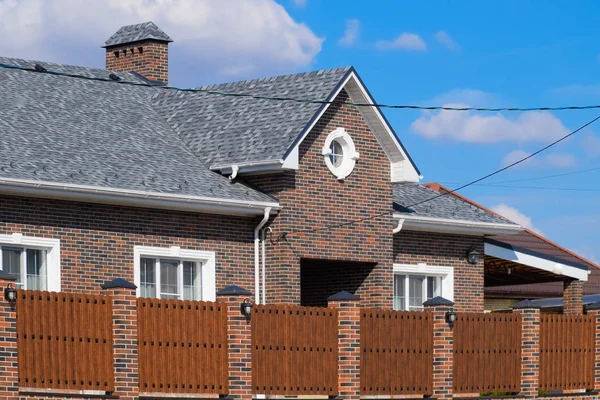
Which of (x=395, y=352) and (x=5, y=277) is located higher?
(x=5, y=277)

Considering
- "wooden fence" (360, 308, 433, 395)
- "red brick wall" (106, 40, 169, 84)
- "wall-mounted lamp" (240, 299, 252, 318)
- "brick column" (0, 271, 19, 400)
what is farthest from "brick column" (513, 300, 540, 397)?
"red brick wall" (106, 40, 169, 84)

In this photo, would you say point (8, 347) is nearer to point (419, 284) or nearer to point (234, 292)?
point (234, 292)

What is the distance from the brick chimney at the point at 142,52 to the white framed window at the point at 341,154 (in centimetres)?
627

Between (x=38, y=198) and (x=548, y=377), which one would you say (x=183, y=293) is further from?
(x=548, y=377)

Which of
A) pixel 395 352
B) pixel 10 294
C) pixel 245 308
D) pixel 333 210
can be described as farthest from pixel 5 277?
pixel 333 210

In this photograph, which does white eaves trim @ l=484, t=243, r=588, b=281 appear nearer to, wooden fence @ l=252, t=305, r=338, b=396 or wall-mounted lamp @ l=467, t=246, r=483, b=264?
wall-mounted lamp @ l=467, t=246, r=483, b=264

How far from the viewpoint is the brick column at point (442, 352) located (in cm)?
2203

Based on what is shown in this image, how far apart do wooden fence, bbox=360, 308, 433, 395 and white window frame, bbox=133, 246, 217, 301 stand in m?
3.11

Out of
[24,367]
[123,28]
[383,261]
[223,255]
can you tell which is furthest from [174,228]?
[123,28]

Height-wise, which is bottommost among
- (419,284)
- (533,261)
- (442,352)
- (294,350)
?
(442,352)

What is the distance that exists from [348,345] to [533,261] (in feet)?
31.7

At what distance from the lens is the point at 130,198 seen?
843 inches

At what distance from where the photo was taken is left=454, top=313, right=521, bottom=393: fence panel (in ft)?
73.6

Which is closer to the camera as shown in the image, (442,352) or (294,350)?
(294,350)
